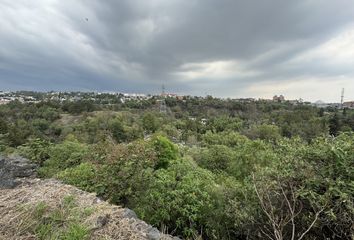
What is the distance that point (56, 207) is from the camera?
3326 millimetres

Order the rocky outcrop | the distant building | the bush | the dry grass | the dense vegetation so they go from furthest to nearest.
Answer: the distant building < the bush < the rocky outcrop < the dense vegetation < the dry grass

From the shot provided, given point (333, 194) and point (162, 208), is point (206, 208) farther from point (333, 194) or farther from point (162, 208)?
point (333, 194)

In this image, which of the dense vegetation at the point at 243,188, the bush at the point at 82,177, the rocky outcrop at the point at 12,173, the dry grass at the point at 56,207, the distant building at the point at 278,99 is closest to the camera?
the dry grass at the point at 56,207

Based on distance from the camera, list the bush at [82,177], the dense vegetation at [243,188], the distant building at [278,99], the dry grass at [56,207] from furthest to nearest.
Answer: the distant building at [278,99]
the bush at [82,177]
the dense vegetation at [243,188]
the dry grass at [56,207]

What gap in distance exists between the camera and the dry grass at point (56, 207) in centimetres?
295

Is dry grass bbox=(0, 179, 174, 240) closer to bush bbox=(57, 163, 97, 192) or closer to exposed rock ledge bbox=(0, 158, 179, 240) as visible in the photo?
exposed rock ledge bbox=(0, 158, 179, 240)

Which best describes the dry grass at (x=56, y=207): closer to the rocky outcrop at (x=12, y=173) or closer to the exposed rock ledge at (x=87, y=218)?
the exposed rock ledge at (x=87, y=218)

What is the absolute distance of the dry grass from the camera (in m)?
2.95

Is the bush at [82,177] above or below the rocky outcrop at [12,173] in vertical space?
below

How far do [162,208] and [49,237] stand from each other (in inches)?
114

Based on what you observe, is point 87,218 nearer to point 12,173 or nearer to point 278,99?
point 12,173

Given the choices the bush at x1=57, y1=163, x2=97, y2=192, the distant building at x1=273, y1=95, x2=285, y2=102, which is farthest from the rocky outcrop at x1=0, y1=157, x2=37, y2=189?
the distant building at x1=273, y1=95, x2=285, y2=102

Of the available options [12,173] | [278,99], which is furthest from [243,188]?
[278,99]

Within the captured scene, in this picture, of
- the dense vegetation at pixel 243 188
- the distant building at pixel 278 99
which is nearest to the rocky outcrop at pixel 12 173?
the dense vegetation at pixel 243 188
